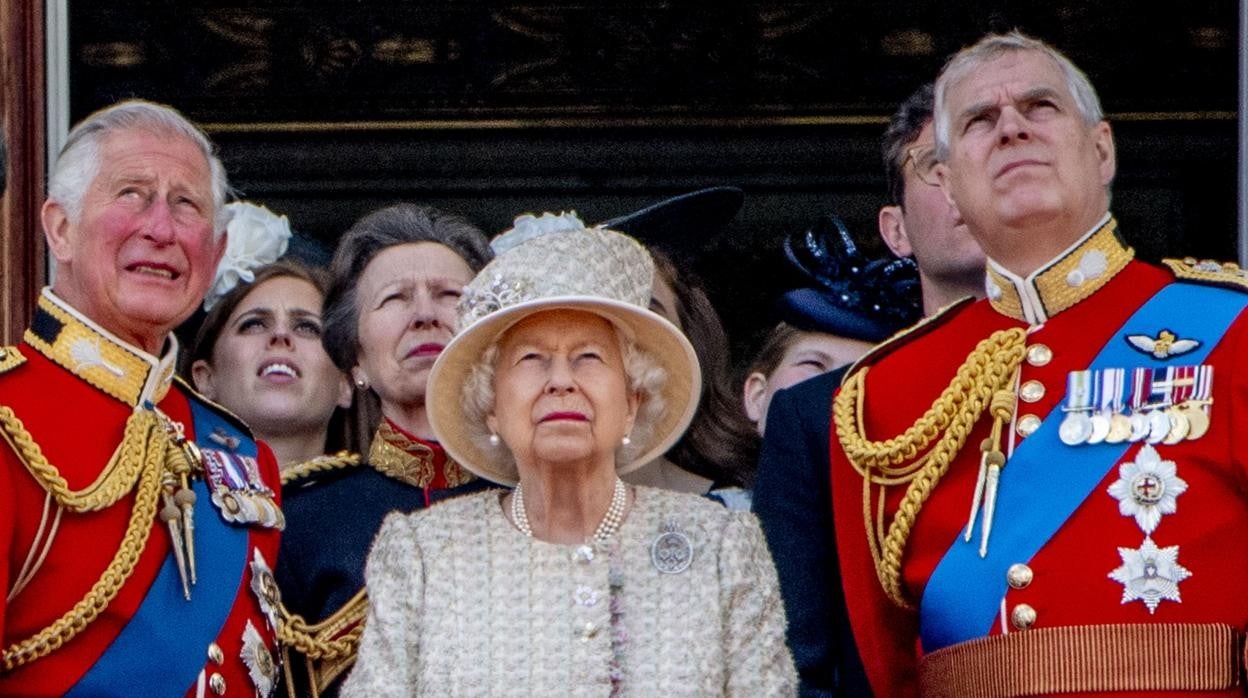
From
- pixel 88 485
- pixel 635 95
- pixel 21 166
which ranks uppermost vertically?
pixel 635 95

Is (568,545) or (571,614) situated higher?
(568,545)

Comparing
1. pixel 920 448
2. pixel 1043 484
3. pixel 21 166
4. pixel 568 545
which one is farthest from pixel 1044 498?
pixel 21 166

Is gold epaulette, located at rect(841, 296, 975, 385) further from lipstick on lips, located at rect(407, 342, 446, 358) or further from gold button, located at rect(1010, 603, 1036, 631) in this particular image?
lipstick on lips, located at rect(407, 342, 446, 358)

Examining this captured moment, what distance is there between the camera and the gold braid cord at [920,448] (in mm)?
4215

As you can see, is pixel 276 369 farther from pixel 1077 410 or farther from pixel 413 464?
pixel 1077 410

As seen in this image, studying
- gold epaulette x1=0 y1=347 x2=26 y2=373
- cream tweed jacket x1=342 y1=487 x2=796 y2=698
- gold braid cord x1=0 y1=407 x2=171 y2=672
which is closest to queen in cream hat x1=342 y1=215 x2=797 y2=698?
cream tweed jacket x1=342 y1=487 x2=796 y2=698

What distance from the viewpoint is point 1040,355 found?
Result: 420cm

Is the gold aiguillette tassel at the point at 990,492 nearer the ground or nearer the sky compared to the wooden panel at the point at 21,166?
nearer the ground

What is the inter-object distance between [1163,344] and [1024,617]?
0.41 m

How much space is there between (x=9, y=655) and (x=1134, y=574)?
147 cm

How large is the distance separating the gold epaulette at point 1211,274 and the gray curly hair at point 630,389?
0.71m

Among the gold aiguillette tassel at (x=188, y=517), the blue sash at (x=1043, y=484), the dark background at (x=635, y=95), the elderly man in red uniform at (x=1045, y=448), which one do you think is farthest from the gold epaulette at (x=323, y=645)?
the dark background at (x=635, y=95)

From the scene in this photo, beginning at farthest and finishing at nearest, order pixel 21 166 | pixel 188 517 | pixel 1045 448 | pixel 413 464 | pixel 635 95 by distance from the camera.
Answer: pixel 635 95 → pixel 21 166 → pixel 413 464 → pixel 188 517 → pixel 1045 448

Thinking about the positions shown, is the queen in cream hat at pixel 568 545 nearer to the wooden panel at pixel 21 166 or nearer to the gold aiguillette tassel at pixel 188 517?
the gold aiguillette tassel at pixel 188 517
